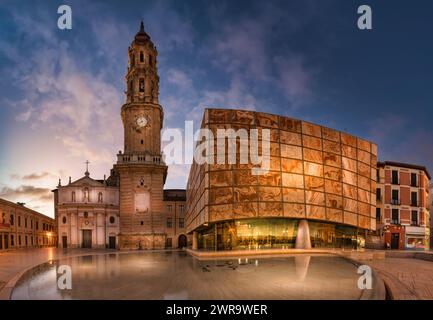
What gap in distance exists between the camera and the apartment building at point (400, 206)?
49031mm

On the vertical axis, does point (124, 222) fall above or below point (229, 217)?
below

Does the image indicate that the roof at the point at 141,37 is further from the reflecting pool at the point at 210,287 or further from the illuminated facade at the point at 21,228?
the reflecting pool at the point at 210,287

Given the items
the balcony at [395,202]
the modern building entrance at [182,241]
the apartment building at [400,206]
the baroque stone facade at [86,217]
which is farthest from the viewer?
the modern building entrance at [182,241]

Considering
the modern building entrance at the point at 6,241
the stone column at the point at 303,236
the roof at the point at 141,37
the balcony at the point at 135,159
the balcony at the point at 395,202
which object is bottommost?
the modern building entrance at the point at 6,241

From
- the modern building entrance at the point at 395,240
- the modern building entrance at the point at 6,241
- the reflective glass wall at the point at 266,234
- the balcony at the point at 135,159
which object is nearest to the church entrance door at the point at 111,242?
the balcony at the point at 135,159

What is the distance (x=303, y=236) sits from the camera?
125 ft

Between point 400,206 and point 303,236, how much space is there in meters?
20.4

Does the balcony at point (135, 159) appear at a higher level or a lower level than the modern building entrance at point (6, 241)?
higher
